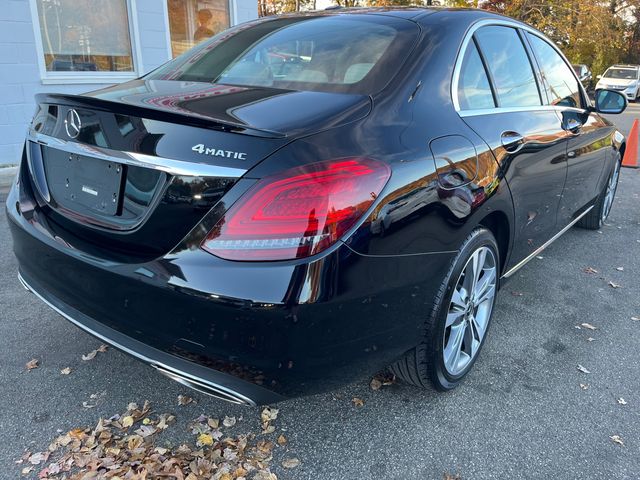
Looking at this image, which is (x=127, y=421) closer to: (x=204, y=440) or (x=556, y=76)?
(x=204, y=440)

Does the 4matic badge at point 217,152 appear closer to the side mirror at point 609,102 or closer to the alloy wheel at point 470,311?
the alloy wheel at point 470,311

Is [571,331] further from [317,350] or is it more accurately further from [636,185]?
[636,185]

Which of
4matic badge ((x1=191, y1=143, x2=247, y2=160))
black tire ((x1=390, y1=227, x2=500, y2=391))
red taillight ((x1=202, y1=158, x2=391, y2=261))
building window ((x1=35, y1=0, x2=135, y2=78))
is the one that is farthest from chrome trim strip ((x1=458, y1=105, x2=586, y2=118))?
building window ((x1=35, y1=0, x2=135, y2=78))

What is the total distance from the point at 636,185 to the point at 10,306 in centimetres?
774

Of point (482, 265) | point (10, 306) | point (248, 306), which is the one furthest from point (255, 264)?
point (10, 306)

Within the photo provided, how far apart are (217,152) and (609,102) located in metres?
3.74

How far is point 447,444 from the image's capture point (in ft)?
7.10

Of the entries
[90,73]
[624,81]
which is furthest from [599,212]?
[624,81]

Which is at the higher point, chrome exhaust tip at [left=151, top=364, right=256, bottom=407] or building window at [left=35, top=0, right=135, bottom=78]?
building window at [left=35, top=0, right=135, bottom=78]

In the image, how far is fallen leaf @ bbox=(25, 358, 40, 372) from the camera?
2577 mm

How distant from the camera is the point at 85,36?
7.10 m

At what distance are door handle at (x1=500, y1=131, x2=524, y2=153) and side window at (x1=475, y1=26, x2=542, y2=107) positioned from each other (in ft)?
0.61

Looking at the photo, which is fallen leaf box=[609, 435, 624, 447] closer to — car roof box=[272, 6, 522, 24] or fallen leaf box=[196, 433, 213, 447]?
fallen leaf box=[196, 433, 213, 447]

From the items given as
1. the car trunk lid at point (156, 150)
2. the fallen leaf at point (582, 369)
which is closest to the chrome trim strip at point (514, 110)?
the car trunk lid at point (156, 150)
